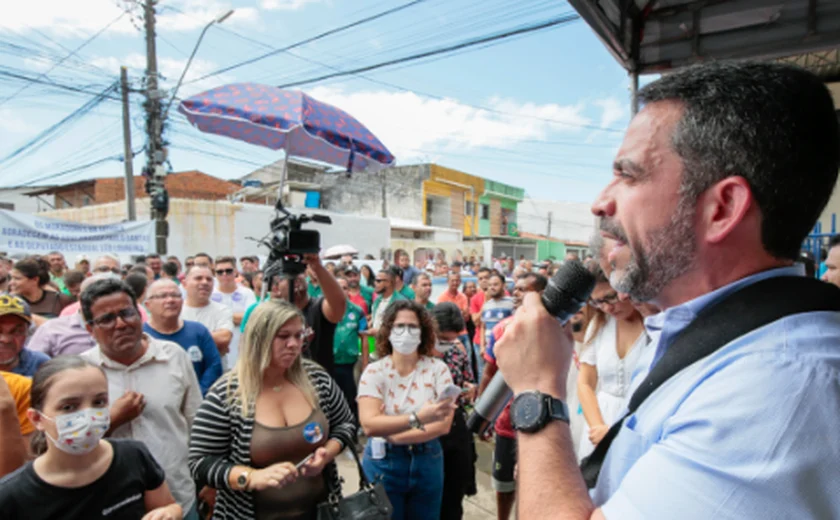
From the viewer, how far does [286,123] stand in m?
3.74

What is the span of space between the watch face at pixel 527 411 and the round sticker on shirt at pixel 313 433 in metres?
1.74

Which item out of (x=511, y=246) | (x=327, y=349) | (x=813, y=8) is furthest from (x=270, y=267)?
(x=511, y=246)

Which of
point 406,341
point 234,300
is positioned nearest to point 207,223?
point 234,300

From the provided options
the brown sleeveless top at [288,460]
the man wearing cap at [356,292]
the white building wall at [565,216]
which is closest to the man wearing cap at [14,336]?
the brown sleeveless top at [288,460]

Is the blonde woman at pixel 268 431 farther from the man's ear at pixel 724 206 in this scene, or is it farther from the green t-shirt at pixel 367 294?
the green t-shirt at pixel 367 294

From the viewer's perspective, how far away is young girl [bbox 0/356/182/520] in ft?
5.79

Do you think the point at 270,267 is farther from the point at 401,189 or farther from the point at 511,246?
the point at 511,246

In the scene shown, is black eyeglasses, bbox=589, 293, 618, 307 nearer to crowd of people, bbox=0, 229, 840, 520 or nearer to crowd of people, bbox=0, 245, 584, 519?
crowd of people, bbox=0, 229, 840, 520

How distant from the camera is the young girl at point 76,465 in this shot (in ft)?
5.79

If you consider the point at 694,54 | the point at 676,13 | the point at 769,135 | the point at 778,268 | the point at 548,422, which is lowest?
the point at 548,422

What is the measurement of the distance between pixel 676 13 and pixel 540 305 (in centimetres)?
372

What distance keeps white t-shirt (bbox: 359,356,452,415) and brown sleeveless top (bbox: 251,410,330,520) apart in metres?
0.63

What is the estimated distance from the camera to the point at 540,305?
112cm

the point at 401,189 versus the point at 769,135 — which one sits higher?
the point at 401,189
